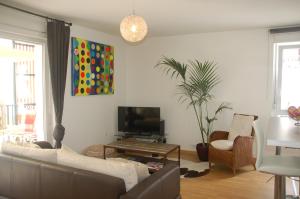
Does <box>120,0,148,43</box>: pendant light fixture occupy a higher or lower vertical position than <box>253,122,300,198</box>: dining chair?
higher

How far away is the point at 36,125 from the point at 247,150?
11.1 ft

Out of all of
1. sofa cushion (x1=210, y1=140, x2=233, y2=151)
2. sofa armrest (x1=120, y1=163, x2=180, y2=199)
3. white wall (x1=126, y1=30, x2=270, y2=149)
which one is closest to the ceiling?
white wall (x1=126, y1=30, x2=270, y2=149)

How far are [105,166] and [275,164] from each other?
4.83ft

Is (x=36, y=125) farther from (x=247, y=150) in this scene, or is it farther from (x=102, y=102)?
(x=247, y=150)

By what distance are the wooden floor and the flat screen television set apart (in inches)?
58.1

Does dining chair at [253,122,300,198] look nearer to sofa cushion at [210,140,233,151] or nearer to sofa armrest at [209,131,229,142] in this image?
sofa cushion at [210,140,233,151]

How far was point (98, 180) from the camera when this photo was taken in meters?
1.75

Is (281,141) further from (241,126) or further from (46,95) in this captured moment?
(46,95)

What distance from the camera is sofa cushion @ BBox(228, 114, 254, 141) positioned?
421 centimetres

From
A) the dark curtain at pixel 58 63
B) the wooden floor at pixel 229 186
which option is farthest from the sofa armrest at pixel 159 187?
the dark curtain at pixel 58 63

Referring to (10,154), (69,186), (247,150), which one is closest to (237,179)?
(247,150)

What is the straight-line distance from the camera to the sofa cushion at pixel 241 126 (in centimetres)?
421

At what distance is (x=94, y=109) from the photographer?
4875 millimetres

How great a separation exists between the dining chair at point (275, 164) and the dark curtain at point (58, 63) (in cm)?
283
